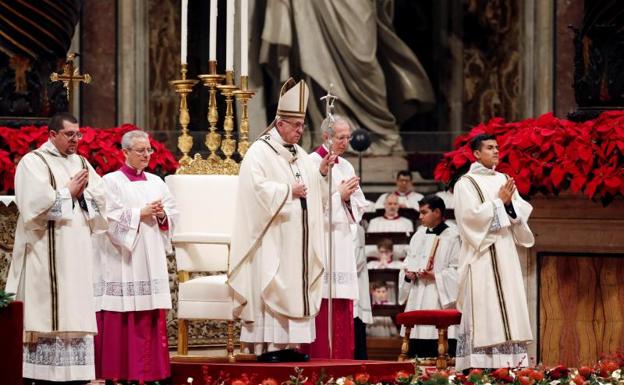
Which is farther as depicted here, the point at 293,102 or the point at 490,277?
the point at 490,277

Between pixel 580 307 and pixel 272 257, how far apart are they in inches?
94.6

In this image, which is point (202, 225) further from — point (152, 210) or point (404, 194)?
point (404, 194)

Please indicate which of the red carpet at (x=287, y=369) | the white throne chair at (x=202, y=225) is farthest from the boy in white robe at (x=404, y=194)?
the red carpet at (x=287, y=369)

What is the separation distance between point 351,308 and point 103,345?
176 cm

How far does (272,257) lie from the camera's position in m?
9.35

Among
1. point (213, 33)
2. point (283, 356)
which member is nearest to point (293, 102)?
point (213, 33)

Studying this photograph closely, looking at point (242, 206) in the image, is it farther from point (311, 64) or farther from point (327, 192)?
point (311, 64)

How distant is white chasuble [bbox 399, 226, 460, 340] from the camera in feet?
39.5

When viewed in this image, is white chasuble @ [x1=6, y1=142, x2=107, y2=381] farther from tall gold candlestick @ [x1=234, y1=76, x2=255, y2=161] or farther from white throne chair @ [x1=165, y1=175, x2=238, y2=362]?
tall gold candlestick @ [x1=234, y1=76, x2=255, y2=161]

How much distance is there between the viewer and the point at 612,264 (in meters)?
10.7

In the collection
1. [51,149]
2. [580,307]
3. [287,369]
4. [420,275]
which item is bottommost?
[287,369]

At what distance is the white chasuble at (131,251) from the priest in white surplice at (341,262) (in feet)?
3.67

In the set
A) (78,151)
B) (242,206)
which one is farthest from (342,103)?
(242,206)

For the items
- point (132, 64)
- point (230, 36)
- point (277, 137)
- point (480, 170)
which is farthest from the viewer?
point (132, 64)
